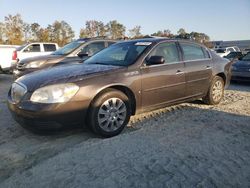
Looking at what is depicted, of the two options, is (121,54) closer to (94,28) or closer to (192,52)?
(192,52)

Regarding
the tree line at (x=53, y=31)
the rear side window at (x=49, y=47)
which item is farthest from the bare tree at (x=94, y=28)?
the rear side window at (x=49, y=47)

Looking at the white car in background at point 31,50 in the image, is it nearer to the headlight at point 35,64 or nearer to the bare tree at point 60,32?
the headlight at point 35,64

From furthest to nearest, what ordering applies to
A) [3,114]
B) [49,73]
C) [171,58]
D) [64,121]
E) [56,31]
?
[56,31] < [3,114] < [171,58] < [49,73] < [64,121]

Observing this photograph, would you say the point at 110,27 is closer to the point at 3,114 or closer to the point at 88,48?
the point at 88,48

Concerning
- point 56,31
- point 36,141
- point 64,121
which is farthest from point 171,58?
point 56,31

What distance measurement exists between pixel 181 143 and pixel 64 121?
5.66ft

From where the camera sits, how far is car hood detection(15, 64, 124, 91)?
166 inches

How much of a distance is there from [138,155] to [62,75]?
1.73 meters

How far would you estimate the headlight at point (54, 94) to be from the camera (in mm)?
4047

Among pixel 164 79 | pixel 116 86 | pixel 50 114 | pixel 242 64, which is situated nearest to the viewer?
pixel 50 114

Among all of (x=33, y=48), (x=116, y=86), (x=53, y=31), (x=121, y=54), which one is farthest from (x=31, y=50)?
(x=53, y=31)

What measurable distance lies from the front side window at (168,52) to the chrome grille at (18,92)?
2.30 metres

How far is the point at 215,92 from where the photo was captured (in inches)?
257

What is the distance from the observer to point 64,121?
13.4 feet
